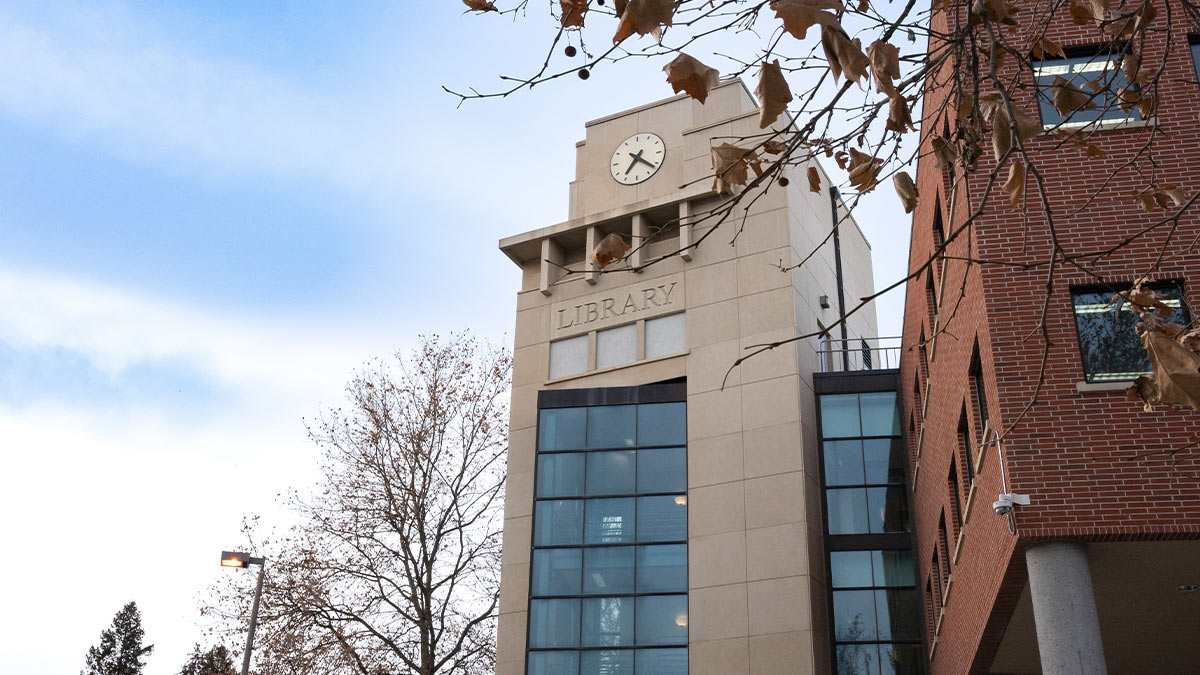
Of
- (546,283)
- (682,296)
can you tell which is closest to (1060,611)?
(682,296)

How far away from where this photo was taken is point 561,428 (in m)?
31.6

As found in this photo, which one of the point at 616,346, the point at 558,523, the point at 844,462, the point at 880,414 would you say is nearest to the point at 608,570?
the point at 558,523

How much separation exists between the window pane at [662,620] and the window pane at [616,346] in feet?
23.2

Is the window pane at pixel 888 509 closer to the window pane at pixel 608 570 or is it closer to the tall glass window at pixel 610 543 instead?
the tall glass window at pixel 610 543

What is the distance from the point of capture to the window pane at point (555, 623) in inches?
1145

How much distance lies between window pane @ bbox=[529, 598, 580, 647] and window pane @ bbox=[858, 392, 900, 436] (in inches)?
342

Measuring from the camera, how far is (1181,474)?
13.2 metres

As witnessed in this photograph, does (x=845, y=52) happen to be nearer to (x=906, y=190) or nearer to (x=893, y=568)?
(x=906, y=190)

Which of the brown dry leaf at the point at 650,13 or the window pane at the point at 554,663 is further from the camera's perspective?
the window pane at the point at 554,663

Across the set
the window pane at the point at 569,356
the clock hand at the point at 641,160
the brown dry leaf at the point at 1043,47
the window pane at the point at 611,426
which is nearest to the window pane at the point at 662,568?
the window pane at the point at 611,426

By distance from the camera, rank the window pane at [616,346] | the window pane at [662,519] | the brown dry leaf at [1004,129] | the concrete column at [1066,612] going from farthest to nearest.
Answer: the window pane at [616,346] < the window pane at [662,519] < the concrete column at [1066,612] < the brown dry leaf at [1004,129]

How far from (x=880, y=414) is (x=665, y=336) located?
626 centimetres

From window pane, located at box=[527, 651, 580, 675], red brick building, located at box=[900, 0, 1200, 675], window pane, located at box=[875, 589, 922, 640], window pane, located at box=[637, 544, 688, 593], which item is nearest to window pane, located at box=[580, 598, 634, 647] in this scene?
window pane, located at box=[527, 651, 580, 675]

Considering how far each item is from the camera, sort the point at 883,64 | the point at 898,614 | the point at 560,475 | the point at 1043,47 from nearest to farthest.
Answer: the point at 883,64, the point at 1043,47, the point at 898,614, the point at 560,475
